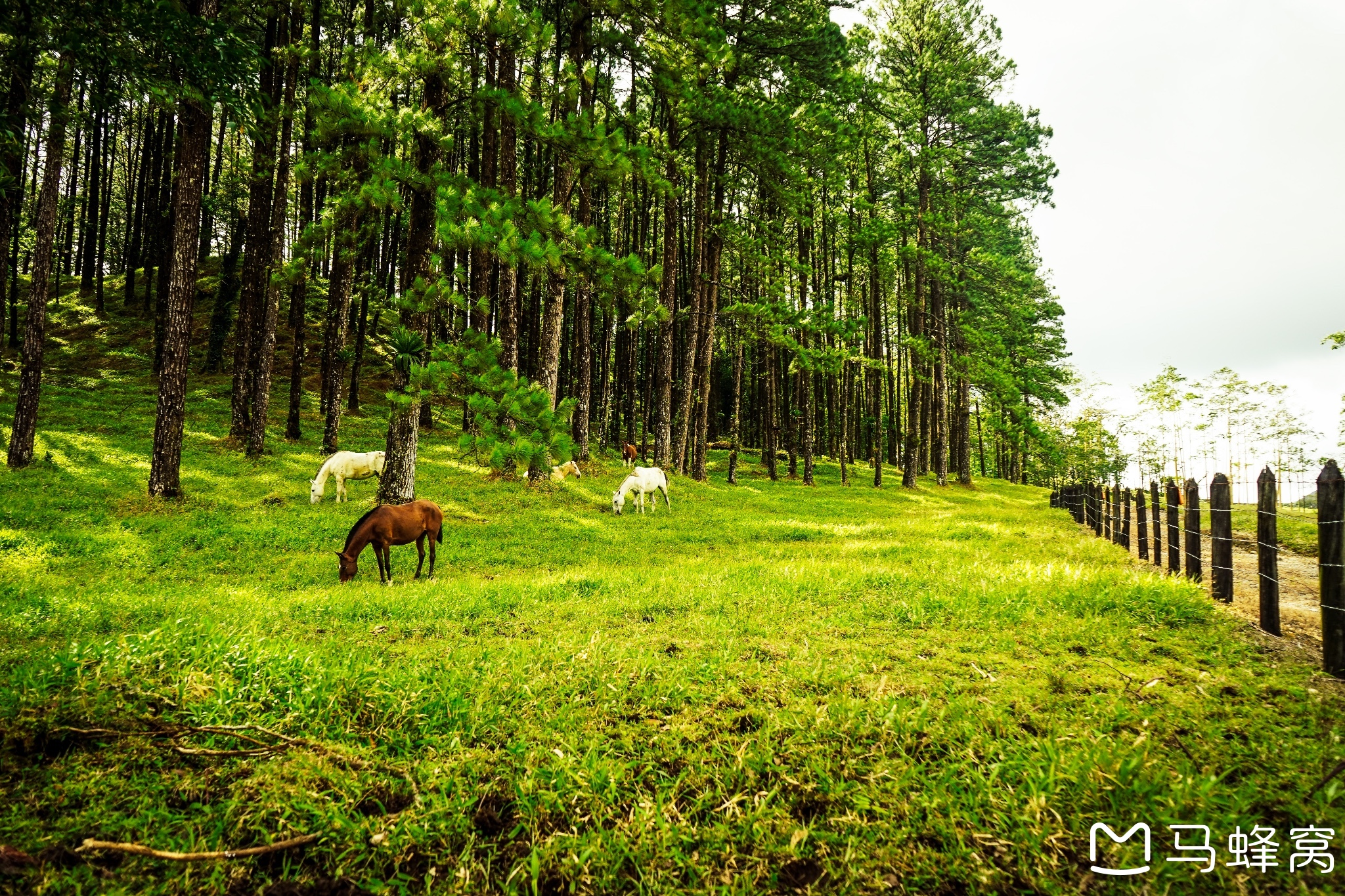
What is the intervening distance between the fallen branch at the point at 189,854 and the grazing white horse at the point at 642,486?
13.0m

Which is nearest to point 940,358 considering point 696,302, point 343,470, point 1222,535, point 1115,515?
point 696,302

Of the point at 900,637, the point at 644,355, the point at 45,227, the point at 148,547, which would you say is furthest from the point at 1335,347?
the point at 45,227

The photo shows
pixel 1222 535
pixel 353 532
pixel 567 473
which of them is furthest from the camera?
pixel 567 473

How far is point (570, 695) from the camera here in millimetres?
4129

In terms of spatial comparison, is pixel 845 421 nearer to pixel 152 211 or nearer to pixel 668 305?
pixel 668 305

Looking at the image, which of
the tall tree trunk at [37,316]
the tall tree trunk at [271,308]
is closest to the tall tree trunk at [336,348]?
the tall tree trunk at [271,308]

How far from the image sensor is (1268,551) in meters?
5.68

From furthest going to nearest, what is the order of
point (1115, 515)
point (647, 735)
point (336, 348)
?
point (336, 348) → point (1115, 515) → point (647, 735)

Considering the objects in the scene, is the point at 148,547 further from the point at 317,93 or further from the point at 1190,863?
the point at 1190,863

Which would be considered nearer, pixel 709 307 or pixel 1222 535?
pixel 1222 535

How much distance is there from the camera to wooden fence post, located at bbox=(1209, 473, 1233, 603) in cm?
683

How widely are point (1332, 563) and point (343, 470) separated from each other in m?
17.5

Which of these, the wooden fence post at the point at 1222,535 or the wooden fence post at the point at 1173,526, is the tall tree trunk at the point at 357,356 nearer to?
the wooden fence post at the point at 1173,526

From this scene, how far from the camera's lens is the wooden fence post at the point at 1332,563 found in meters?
4.70
